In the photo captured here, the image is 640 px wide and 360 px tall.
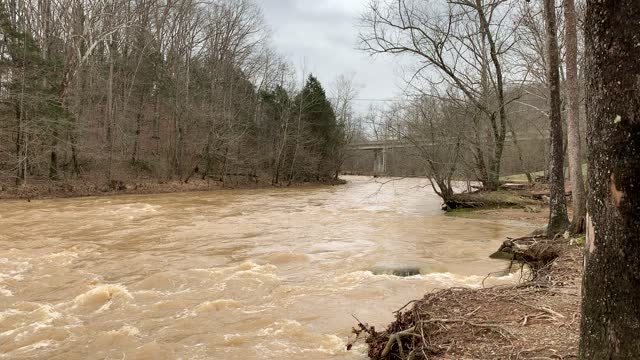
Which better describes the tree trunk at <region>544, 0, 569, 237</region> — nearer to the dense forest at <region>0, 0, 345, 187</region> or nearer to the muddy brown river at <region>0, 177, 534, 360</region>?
the muddy brown river at <region>0, 177, 534, 360</region>

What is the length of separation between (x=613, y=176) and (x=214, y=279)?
776 cm

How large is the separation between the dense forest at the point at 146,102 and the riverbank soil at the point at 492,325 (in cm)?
2618

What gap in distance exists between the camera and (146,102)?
38625mm

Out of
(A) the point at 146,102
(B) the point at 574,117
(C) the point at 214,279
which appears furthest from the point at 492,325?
(A) the point at 146,102

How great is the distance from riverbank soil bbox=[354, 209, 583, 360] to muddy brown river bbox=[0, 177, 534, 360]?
2.75 ft

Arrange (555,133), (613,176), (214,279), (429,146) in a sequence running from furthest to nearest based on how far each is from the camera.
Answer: (429,146)
(555,133)
(214,279)
(613,176)

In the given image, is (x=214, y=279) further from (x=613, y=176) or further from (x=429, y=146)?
(x=429, y=146)

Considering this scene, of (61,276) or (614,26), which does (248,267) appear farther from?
(614,26)

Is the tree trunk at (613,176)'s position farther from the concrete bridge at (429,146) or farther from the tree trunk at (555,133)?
the concrete bridge at (429,146)

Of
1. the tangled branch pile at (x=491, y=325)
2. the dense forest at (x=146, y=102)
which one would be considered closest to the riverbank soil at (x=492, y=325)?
the tangled branch pile at (x=491, y=325)

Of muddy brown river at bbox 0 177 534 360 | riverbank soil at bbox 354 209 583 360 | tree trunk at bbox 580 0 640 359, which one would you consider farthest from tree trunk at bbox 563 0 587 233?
tree trunk at bbox 580 0 640 359

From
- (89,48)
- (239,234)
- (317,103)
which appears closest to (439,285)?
(239,234)

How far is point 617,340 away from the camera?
278 centimetres

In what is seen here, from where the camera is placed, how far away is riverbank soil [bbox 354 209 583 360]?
4.18 metres
